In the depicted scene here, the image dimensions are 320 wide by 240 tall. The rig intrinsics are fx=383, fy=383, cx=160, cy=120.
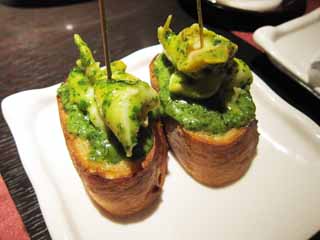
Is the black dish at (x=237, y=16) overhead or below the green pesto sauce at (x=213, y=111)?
below

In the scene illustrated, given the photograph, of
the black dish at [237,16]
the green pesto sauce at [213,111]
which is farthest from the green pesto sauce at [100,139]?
the black dish at [237,16]

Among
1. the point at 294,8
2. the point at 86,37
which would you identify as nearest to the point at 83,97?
the point at 86,37

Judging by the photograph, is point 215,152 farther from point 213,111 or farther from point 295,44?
point 295,44

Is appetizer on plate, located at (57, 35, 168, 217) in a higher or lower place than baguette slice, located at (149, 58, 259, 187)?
higher

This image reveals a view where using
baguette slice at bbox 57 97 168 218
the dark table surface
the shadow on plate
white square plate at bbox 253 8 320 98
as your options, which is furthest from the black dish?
the shadow on plate

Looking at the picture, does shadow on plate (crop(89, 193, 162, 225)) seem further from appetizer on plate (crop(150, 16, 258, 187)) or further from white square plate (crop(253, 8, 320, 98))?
white square plate (crop(253, 8, 320, 98))

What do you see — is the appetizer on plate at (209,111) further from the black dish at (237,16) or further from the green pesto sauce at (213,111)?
the black dish at (237,16)

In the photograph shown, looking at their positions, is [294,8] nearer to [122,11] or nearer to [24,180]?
[122,11]
